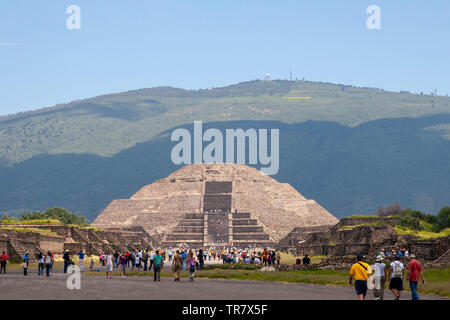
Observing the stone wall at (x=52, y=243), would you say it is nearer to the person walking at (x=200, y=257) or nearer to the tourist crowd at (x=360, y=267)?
the tourist crowd at (x=360, y=267)

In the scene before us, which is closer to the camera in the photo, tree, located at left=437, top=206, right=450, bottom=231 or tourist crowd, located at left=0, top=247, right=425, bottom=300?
tourist crowd, located at left=0, top=247, right=425, bottom=300

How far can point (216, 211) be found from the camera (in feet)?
548

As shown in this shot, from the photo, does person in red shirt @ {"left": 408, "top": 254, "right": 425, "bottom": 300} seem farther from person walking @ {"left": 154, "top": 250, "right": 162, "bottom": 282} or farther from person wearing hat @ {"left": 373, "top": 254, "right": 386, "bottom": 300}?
person walking @ {"left": 154, "top": 250, "right": 162, "bottom": 282}

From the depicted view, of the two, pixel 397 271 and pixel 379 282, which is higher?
pixel 397 271

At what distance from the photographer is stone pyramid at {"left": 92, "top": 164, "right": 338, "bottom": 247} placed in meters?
152

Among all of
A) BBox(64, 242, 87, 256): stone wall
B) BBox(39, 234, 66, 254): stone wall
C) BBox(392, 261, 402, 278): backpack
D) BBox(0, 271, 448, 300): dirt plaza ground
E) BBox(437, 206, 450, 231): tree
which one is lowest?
A: BBox(64, 242, 87, 256): stone wall

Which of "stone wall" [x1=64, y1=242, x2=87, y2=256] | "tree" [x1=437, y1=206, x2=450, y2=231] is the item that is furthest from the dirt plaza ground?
"tree" [x1=437, y1=206, x2=450, y2=231]

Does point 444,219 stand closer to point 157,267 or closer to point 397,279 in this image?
point 157,267

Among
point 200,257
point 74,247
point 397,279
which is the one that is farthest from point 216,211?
point 397,279
